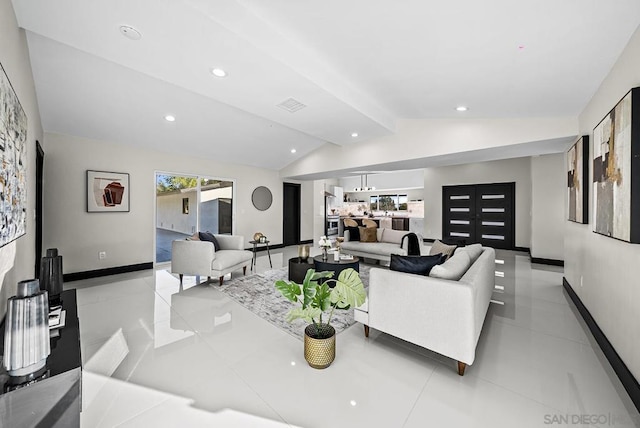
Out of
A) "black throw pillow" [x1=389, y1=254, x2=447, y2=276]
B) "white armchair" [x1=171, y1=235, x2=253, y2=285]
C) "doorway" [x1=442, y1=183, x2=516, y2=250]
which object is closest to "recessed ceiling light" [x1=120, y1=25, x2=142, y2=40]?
"white armchair" [x1=171, y1=235, x2=253, y2=285]

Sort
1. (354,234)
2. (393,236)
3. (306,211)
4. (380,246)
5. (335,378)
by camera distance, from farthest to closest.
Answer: (306,211), (354,234), (393,236), (380,246), (335,378)

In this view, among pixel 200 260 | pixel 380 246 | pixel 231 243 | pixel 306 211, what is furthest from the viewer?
pixel 306 211

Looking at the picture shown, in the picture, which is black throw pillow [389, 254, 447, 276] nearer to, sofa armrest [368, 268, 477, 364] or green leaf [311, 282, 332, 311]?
sofa armrest [368, 268, 477, 364]

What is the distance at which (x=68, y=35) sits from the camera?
2.17 metres

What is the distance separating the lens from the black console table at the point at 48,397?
0.98 m

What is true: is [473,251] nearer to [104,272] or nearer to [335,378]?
[335,378]

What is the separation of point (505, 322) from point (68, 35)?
490 cm

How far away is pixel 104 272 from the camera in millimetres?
4730

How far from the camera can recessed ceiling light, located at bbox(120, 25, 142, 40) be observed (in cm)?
206

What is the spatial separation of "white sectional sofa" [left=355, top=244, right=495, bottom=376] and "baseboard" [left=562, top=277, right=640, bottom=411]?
90 cm

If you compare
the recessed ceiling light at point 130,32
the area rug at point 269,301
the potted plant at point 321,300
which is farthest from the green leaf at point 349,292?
the recessed ceiling light at point 130,32

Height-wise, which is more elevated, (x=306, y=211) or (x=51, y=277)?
(x=306, y=211)

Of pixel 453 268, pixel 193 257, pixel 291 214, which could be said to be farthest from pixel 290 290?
pixel 291 214

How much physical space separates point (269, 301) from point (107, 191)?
12.2 ft
